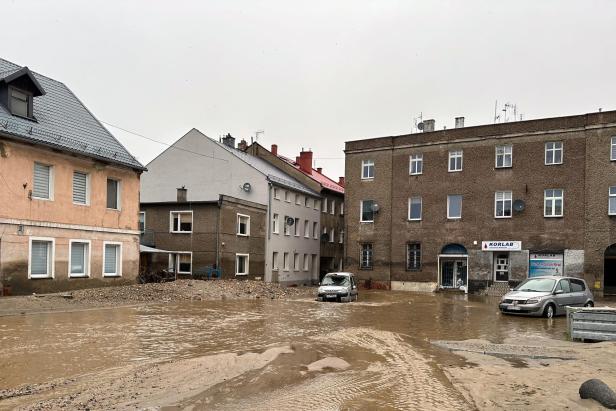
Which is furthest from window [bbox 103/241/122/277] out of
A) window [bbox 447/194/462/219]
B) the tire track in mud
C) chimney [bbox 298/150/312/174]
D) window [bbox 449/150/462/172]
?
chimney [bbox 298/150/312/174]

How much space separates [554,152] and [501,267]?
8453 mm

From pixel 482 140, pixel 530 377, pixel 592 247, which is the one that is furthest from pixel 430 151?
pixel 530 377

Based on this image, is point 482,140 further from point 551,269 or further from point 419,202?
point 551,269

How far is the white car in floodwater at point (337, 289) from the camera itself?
27953 millimetres

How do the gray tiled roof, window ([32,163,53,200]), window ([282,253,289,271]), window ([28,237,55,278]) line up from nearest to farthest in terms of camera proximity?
window ([28,237,55,278]), the gray tiled roof, window ([32,163,53,200]), window ([282,253,289,271])

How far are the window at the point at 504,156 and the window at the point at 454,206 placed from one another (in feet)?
11.9

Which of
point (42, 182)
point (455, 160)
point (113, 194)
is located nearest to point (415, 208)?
point (455, 160)

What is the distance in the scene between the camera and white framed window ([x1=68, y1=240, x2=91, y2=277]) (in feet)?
80.7

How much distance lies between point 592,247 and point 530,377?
93.5 ft

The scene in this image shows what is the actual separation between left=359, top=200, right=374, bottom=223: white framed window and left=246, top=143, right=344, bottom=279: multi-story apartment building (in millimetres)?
8130

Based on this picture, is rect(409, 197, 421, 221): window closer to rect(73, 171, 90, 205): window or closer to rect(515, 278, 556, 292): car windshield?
rect(515, 278, 556, 292): car windshield

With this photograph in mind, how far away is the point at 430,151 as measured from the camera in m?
41.1

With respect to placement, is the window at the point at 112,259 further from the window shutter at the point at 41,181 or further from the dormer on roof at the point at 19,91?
the dormer on roof at the point at 19,91

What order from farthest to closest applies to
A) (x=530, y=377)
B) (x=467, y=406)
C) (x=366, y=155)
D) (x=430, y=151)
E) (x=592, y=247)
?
(x=366, y=155) < (x=430, y=151) < (x=592, y=247) < (x=530, y=377) < (x=467, y=406)
